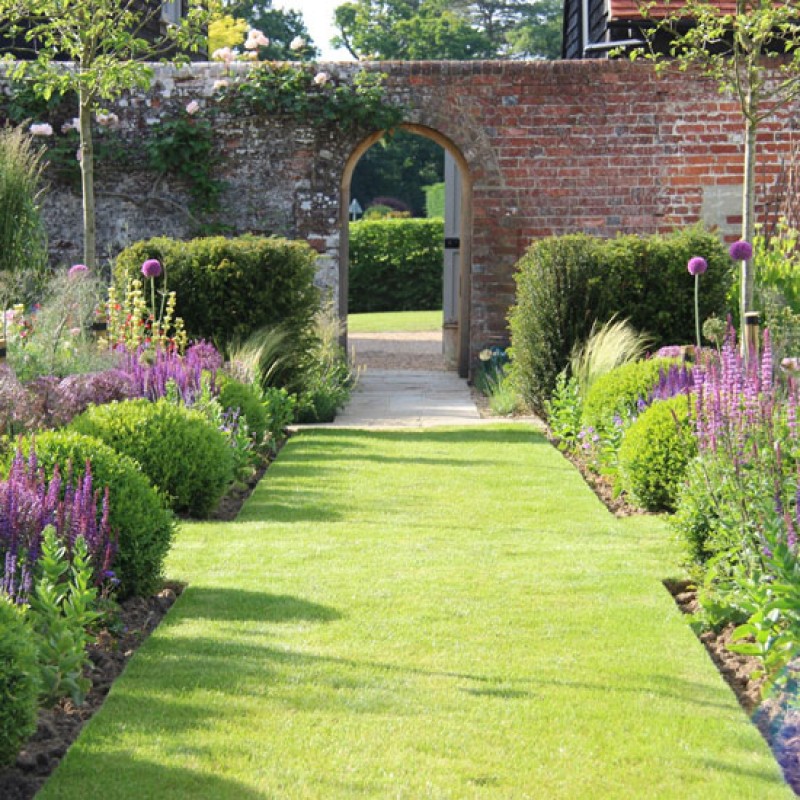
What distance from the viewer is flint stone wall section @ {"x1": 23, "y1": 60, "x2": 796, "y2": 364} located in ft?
39.5

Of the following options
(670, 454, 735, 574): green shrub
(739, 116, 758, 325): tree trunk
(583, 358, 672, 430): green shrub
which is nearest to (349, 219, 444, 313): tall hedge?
(739, 116, 758, 325): tree trunk

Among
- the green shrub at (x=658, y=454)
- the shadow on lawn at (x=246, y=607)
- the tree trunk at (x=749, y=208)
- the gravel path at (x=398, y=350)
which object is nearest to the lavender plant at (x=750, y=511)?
the green shrub at (x=658, y=454)

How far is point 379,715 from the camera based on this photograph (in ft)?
11.9

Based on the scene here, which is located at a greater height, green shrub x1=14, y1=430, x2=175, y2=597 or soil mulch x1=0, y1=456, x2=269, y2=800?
green shrub x1=14, y1=430, x2=175, y2=597

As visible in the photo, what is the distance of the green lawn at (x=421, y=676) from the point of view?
324cm

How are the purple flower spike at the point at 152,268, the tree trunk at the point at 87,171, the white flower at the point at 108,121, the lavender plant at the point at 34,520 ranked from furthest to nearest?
the white flower at the point at 108,121, the tree trunk at the point at 87,171, the purple flower spike at the point at 152,268, the lavender plant at the point at 34,520

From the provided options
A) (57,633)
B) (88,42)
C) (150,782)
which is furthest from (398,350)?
(150,782)

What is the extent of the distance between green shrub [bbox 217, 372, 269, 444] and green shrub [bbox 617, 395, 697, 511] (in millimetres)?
2411

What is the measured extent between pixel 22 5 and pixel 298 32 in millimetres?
39499

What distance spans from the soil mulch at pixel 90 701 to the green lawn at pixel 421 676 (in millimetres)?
66

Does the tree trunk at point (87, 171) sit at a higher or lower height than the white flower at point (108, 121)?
lower

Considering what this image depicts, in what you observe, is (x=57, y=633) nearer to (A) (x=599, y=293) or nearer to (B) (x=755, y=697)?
(B) (x=755, y=697)

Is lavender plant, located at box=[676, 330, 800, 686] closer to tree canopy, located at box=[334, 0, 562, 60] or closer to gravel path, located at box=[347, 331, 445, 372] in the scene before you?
gravel path, located at box=[347, 331, 445, 372]

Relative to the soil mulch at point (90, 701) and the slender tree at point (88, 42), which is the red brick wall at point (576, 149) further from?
the soil mulch at point (90, 701)
